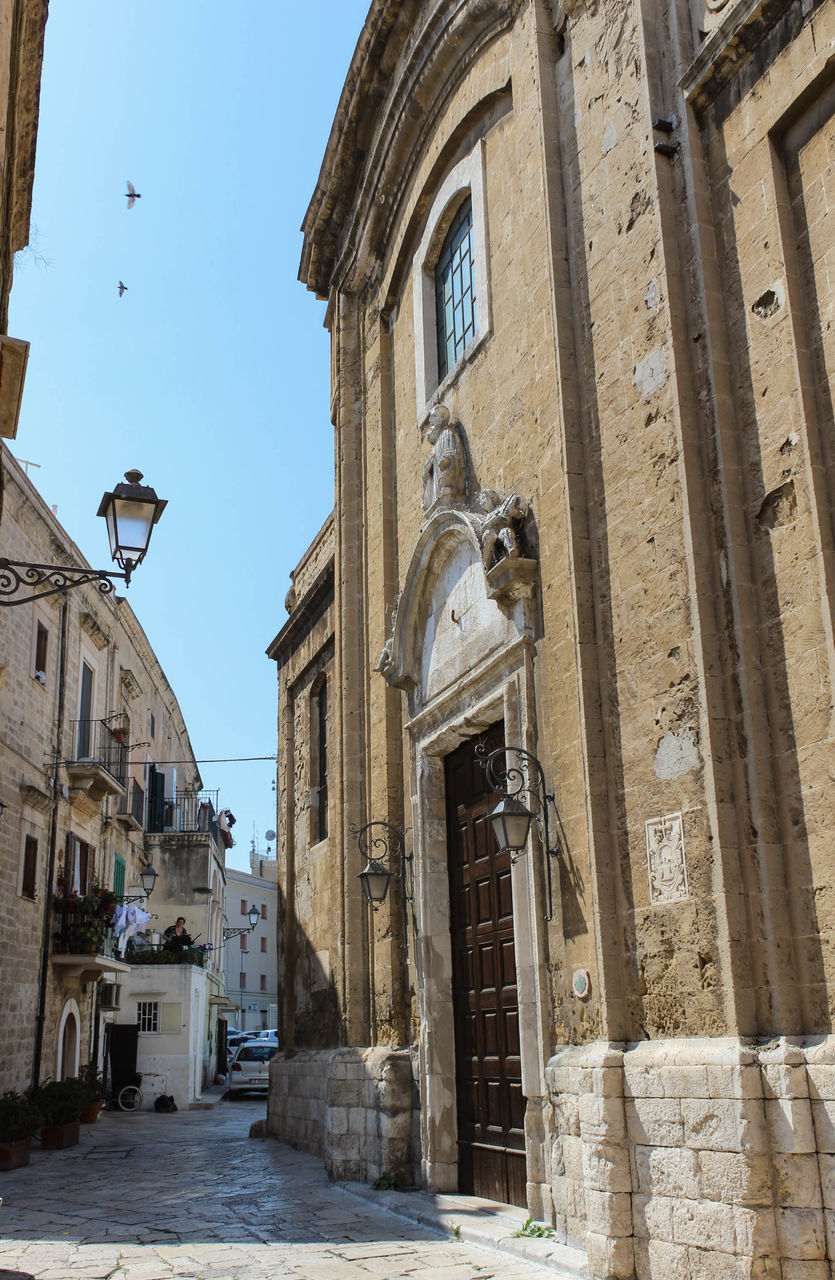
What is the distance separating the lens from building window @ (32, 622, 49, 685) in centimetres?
1709

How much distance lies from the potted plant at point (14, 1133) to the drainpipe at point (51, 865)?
425cm

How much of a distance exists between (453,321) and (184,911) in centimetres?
2463

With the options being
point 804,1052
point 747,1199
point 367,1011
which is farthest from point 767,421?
point 367,1011

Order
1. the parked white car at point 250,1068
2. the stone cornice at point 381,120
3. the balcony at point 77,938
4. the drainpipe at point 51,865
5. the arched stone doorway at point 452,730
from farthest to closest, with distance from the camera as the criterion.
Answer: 1. the parked white car at point 250,1068
2. the balcony at point 77,938
3. the drainpipe at point 51,865
4. the stone cornice at point 381,120
5. the arched stone doorway at point 452,730

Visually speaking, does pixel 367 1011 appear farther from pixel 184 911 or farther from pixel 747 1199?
pixel 184 911

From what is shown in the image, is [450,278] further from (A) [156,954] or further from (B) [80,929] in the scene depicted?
(A) [156,954]

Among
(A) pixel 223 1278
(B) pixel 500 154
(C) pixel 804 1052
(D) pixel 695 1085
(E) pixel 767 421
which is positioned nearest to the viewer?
(C) pixel 804 1052

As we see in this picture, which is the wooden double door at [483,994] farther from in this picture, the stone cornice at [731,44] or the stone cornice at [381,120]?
the stone cornice at [381,120]

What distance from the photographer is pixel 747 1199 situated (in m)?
4.91

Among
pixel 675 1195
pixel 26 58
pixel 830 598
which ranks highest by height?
pixel 26 58

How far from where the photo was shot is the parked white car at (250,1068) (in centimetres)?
2669

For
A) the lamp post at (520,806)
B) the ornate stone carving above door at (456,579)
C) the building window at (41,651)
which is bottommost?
the lamp post at (520,806)

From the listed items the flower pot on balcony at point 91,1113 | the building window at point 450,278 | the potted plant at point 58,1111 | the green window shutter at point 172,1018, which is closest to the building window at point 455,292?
the building window at point 450,278

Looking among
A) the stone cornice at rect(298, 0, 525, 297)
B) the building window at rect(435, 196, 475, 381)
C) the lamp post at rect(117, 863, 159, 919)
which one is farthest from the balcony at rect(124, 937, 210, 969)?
the building window at rect(435, 196, 475, 381)
